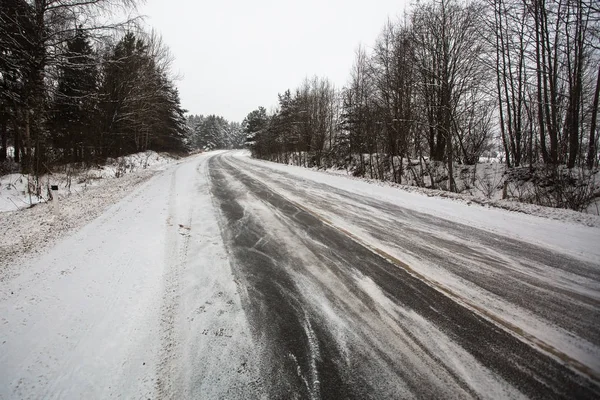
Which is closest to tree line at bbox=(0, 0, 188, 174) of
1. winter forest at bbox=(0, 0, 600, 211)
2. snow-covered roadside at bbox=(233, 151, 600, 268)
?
winter forest at bbox=(0, 0, 600, 211)

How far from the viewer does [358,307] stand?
9.30ft

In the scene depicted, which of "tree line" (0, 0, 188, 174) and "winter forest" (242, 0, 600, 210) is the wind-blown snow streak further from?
"tree line" (0, 0, 188, 174)

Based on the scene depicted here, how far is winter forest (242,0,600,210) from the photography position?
10.4 m

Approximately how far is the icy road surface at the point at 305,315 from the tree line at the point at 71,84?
26.5ft

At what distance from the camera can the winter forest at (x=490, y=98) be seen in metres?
10.4

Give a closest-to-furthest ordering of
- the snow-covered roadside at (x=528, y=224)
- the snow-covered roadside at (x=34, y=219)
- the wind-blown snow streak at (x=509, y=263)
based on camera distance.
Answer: the wind-blown snow streak at (x=509, y=263) → the snow-covered roadside at (x=34, y=219) → the snow-covered roadside at (x=528, y=224)

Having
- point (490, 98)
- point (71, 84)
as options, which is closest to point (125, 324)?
point (71, 84)

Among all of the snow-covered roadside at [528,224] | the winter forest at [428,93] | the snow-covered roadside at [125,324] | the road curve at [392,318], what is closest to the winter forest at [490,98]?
the winter forest at [428,93]

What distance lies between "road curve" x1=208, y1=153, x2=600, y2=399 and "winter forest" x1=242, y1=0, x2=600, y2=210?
24.9 feet

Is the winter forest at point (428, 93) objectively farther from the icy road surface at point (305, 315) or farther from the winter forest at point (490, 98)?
the icy road surface at point (305, 315)

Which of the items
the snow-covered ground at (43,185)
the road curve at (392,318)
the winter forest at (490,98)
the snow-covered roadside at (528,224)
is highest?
the winter forest at (490,98)

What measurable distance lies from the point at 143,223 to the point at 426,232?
6.12 meters

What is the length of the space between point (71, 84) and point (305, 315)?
17.2 metres

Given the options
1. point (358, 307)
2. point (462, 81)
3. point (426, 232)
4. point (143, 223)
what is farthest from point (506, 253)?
point (462, 81)
